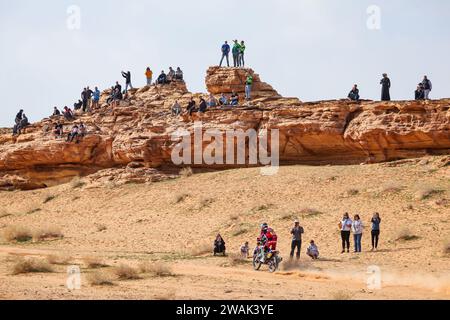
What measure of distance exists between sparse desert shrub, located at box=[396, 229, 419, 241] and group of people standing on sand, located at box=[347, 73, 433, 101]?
36.2ft

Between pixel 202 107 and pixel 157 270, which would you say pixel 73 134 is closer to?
pixel 202 107

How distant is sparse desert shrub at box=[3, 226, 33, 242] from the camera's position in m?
31.8

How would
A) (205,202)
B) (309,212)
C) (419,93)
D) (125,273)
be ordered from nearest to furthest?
(125,273) < (309,212) < (205,202) < (419,93)

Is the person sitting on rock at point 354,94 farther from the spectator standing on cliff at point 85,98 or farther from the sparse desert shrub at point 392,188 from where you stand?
the spectator standing on cliff at point 85,98

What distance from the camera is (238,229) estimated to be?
28703mm

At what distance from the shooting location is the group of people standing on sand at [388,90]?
34.2 m

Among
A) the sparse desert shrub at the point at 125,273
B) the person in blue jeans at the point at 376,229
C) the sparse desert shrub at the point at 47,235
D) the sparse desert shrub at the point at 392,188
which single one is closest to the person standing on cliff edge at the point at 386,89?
the sparse desert shrub at the point at 392,188

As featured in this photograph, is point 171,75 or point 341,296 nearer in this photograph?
point 341,296

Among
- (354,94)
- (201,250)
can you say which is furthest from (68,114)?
(201,250)

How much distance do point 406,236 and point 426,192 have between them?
4.33m

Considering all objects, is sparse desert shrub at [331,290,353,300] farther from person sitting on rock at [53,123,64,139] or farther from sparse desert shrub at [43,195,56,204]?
person sitting on rock at [53,123,64,139]

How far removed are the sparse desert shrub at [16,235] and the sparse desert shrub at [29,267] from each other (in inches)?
457

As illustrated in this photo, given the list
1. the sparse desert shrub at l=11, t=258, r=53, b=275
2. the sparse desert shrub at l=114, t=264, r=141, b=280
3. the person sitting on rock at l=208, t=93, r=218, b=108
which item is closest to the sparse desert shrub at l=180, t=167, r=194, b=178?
the person sitting on rock at l=208, t=93, r=218, b=108

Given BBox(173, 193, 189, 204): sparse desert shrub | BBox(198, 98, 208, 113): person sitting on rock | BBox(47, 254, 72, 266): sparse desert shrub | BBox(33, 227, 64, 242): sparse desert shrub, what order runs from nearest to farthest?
BBox(47, 254, 72, 266): sparse desert shrub, BBox(33, 227, 64, 242): sparse desert shrub, BBox(173, 193, 189, 204): sparse desert shrub, BBox(198, 98, 208, 113): person sitting on rock
